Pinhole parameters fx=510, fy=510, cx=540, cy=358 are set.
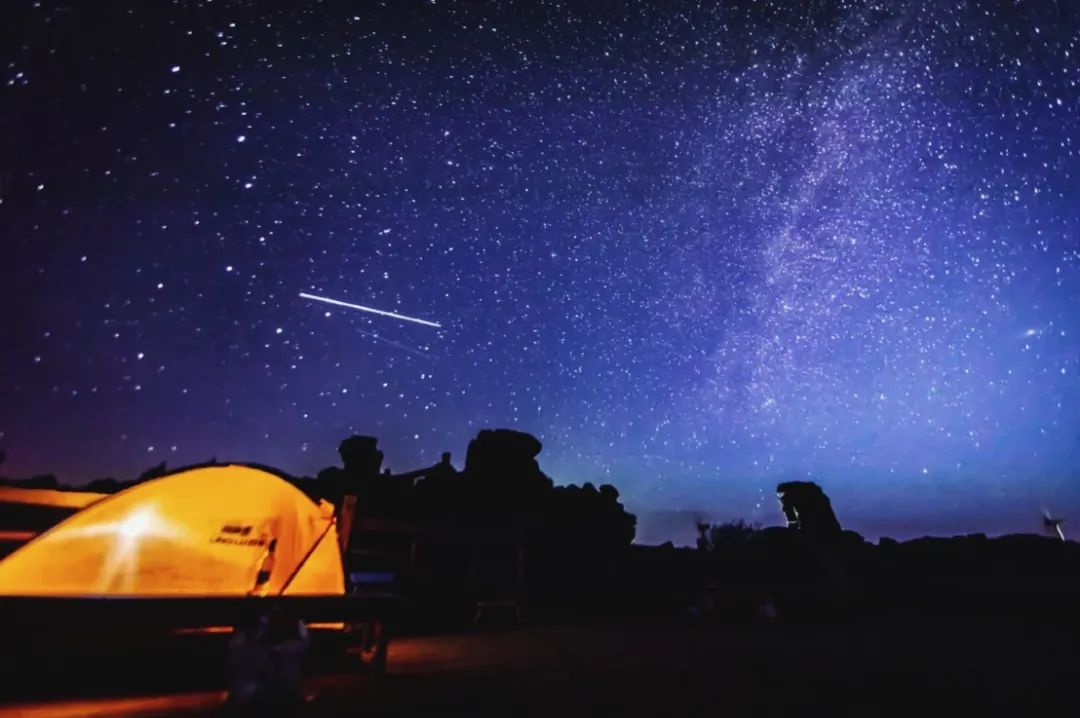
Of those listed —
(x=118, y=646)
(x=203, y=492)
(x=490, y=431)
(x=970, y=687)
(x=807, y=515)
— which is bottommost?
(x=970, y=687)

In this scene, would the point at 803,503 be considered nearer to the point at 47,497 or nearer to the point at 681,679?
the point at 681,679

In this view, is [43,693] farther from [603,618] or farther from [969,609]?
[969,609]

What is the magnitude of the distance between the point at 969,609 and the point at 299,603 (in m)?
18.5

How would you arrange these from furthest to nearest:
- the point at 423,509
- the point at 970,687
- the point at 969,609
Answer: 1. the point at 423,509
2. the point at 969,609
3. the point at 970,687

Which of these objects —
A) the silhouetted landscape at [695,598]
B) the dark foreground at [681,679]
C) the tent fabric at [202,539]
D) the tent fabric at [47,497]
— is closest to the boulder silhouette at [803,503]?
the silhouetted landscape at [695,598]

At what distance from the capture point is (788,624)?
37.8 ft

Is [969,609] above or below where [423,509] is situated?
below

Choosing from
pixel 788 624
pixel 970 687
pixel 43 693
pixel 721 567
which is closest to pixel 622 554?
pixel 721 567

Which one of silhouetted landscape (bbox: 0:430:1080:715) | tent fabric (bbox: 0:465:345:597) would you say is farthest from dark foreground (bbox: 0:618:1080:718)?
tent fabric (bbox: 0:465:345:597)

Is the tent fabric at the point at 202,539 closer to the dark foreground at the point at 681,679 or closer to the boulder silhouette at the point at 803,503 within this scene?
the dark foreground at the point at 681,679

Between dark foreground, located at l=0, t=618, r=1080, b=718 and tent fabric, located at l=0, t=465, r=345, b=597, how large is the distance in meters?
1.20

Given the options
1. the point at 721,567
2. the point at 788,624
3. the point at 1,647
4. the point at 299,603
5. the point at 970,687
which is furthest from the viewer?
the point at 721,567

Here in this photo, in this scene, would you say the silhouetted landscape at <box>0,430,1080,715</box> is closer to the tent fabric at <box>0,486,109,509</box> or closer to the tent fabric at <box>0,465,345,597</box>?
the tent fabric at <box>0,465,345,597</box>

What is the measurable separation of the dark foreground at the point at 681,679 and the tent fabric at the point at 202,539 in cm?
120
